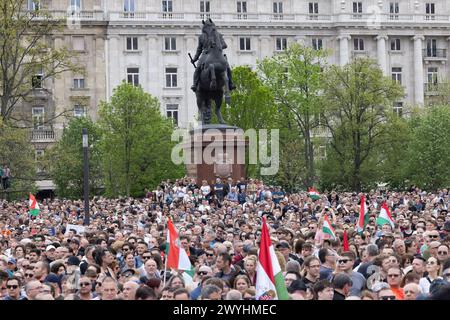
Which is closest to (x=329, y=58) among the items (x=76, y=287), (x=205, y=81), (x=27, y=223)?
(x=205, y=81)

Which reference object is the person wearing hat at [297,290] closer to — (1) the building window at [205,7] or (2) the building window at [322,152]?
(2) the building window at [322,152]

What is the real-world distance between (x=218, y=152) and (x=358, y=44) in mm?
59923

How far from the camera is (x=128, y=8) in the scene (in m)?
92.4

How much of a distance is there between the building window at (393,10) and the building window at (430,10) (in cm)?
302

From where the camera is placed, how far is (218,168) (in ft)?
132

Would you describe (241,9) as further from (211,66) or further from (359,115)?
(211,66)

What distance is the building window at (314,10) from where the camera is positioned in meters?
96.2

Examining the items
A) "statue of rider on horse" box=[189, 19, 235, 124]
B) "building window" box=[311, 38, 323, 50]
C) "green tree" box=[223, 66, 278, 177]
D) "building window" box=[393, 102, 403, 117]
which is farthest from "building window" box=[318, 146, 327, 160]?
"statue of rider on horse" box=[189, 19, 235, 124]

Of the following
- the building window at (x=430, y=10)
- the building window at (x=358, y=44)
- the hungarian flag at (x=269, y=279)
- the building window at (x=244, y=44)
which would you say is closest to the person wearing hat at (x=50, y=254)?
the hungarian flag at (x=269, y=279)

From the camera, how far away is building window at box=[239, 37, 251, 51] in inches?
3750

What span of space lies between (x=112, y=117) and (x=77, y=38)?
19.1 metres

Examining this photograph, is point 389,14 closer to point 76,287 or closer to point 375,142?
point 375,142

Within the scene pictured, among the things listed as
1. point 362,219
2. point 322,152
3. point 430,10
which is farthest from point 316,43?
point 362,219
